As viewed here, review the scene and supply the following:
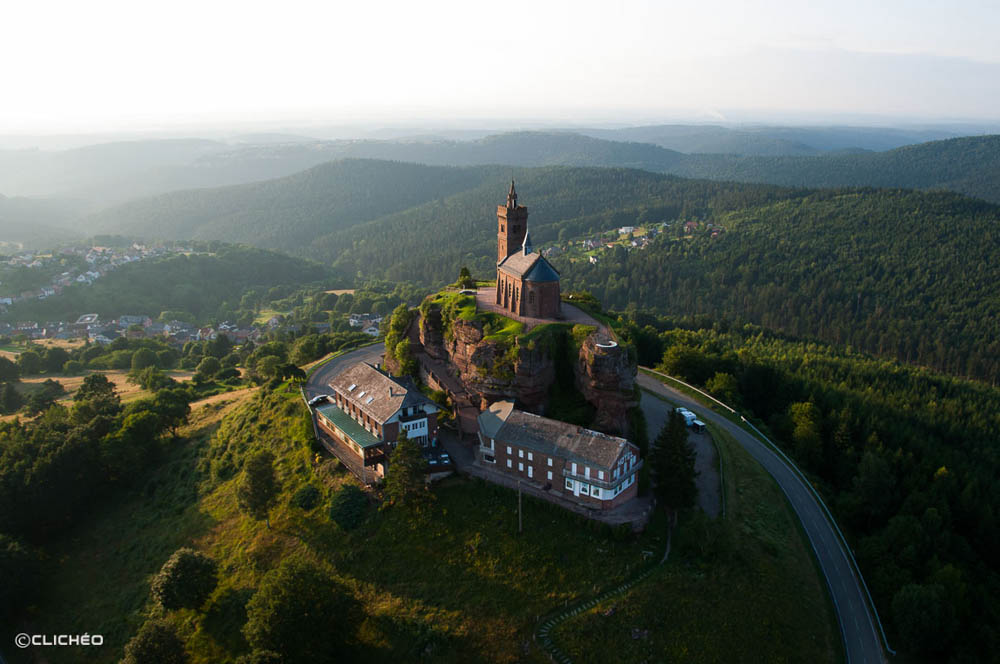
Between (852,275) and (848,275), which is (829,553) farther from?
(852,275)

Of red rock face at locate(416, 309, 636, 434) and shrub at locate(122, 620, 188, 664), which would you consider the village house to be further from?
shrub at locate(122, 620, 188, 664)

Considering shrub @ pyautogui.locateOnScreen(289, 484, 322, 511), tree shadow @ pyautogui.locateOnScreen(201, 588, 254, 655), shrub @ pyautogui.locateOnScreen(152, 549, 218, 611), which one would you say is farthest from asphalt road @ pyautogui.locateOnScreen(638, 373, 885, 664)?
shrub @ pyautogui.locateOnScreen(152, 549, 218, 611)

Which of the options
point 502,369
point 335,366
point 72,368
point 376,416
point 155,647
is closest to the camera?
point 155,647

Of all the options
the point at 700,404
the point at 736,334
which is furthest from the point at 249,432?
the point at 736,334

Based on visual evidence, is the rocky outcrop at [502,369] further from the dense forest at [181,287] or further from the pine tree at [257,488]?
the dense forest at [181,287]

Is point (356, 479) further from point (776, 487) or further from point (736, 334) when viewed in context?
point (736, 334)

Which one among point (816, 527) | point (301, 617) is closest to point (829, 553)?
point (816, 527)
